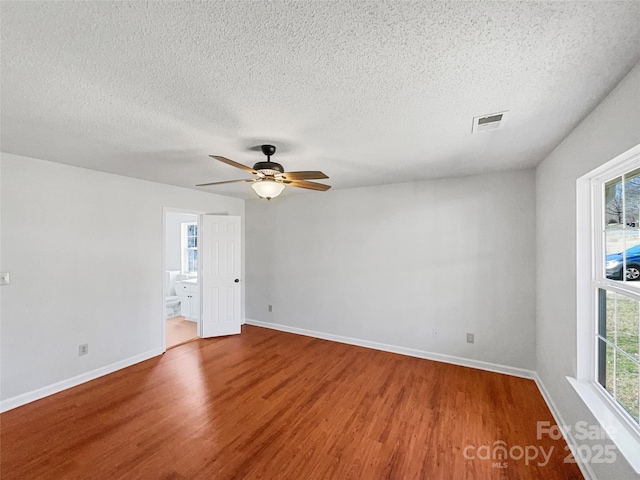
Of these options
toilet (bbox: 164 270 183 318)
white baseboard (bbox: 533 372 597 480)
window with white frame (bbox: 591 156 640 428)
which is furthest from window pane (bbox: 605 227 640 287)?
toilet (bbox: 164 270 183 318)

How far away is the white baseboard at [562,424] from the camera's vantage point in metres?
1.70

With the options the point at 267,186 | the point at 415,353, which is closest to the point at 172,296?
the point at 267,186

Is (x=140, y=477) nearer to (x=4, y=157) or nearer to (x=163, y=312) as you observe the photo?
(x=163, y=312)

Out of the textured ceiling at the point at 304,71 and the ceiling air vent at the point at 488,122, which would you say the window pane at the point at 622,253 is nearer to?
the textured ceiling at the point at 304,71

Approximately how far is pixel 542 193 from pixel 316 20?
2889 mm

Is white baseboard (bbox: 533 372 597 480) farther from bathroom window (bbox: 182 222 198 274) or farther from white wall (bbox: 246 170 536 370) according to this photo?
bathroom window (bbox: 182 222 198 274)

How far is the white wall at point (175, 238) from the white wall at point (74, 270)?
2616 mm

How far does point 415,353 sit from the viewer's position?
3.60 metres

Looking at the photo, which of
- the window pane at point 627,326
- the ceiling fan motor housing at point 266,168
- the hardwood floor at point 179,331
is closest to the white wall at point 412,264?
the hardwood floor at point 179,331

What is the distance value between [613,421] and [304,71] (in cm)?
264

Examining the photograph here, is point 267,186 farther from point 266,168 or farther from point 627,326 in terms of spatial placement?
point 627,326

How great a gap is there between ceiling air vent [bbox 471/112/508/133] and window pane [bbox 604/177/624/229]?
0.78 m

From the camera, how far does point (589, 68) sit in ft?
4.11

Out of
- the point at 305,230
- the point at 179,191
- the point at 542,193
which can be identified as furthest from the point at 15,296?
the point at 542,193
